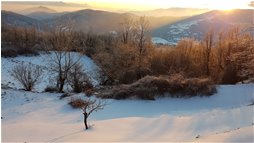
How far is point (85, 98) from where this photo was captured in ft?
71.2

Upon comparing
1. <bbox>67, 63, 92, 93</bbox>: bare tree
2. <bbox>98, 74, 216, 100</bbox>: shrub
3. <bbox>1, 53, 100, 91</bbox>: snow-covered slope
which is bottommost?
<bbox>1, 53, 100, 91</bbox>: snow-covered slope

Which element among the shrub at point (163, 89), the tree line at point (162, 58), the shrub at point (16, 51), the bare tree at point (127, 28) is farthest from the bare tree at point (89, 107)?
the shrub at point (16, 51)

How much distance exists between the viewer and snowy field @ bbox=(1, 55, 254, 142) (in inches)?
516

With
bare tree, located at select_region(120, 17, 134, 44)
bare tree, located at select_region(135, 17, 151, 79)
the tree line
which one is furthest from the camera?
bare tree, located at select_region(120, 17, 134, 44)

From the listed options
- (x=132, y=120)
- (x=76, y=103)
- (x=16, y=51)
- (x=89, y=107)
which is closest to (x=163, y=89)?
(x=76, y=103)

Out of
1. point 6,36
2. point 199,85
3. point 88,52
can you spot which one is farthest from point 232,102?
point 6,36

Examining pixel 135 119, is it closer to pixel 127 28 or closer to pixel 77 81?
pixel 77 81

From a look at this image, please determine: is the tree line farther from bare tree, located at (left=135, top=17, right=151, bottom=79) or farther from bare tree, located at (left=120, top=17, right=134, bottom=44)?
bare tree, located at (left=120, top=17, right=134, bottom=44)

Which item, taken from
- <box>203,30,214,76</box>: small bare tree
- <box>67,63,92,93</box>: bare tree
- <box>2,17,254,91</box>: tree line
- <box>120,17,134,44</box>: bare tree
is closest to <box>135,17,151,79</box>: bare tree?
<box>2,17,254,91</box>: tree line

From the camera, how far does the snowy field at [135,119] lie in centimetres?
1311

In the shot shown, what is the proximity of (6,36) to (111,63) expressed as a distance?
143ft

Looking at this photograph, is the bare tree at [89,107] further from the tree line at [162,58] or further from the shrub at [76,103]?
the tree line at [162,58]

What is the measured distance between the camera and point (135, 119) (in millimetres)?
16438

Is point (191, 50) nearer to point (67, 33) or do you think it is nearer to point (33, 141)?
point (67, 33)
